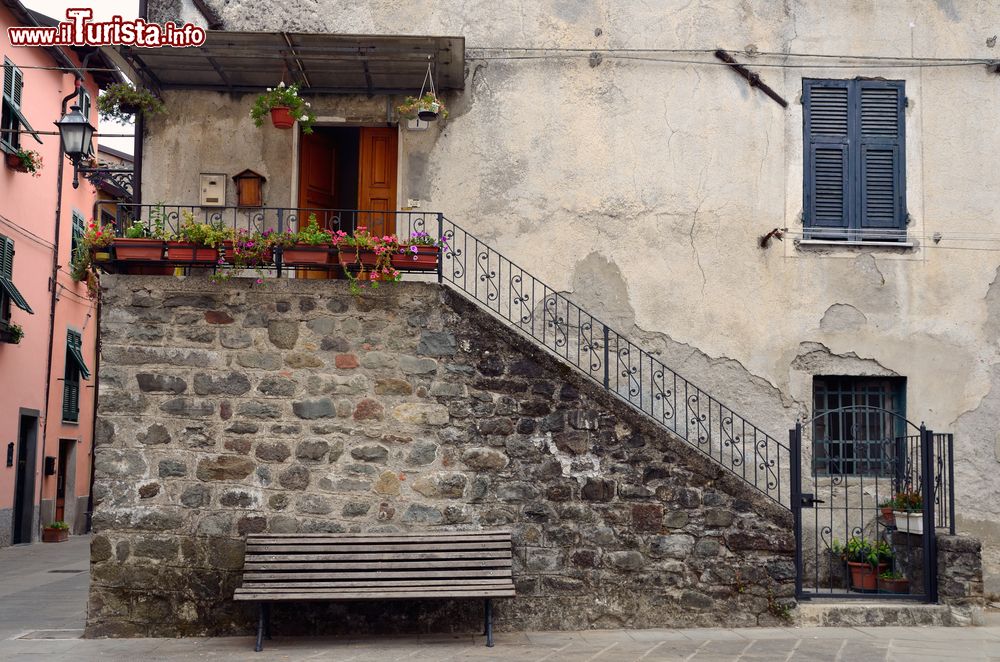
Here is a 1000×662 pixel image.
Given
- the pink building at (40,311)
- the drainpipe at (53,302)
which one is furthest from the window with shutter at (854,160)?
the drainpipe at (53,302)

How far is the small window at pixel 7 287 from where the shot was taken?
1781cm

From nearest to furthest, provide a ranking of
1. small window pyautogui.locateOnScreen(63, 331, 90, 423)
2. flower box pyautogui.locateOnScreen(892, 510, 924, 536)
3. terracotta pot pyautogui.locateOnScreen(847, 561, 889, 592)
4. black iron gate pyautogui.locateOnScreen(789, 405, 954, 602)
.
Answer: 1. black iron gate pyautogui.locateOnScreen(789, 405, 954, 602)
2. flower box pyautogui.locateOnScreen(892, 510, 924, 536)
3. terracotta pot pyautogui.locateOnScreen(847, 561, 889, 592)
4. small window pyautogui.locateOnScreen(63, 331, 90, 423)

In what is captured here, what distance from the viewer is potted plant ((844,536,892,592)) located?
33.5 ft

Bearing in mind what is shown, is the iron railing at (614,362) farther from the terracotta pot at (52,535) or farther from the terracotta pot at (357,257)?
the terracotta pot at (52,535)

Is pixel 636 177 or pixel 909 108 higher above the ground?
pixel 909 108

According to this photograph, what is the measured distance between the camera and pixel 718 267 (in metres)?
11.3

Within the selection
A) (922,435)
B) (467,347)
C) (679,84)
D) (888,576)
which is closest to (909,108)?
(679,84)

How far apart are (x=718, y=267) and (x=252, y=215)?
4.80 metres

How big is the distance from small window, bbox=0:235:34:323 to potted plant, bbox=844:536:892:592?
13.5 meters

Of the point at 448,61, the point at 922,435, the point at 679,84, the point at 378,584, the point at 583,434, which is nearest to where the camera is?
the point at 378,584

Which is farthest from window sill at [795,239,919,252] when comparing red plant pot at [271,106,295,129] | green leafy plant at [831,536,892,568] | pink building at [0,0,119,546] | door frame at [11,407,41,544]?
door frame at [11,407,41,544]

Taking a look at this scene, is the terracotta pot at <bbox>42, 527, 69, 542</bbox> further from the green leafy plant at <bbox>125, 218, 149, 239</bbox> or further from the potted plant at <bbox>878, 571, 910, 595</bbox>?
the potted plant at <bbox>878, 571, 910, 595</bbox>

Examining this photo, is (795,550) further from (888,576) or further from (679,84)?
(679,84)

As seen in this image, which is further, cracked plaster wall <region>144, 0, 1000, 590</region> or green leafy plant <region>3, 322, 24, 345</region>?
green leafy plant <region>3, 322, 24, 345</region>
